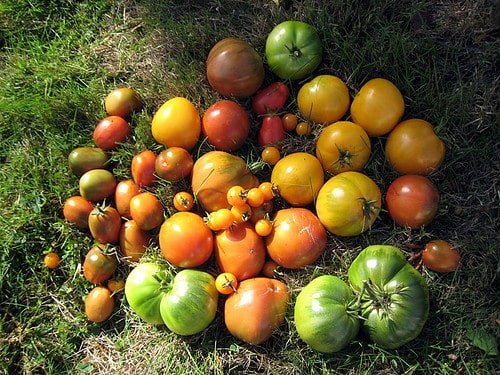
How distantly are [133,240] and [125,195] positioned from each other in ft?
0.89

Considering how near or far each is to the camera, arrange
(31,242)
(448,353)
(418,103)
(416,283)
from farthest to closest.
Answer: (31,242), (418,103), (448,353), (416,283)

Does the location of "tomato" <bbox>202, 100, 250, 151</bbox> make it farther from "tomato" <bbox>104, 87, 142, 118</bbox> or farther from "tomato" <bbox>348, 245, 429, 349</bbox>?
"tomato" <bbox>348, 245, 429, 349</bbox>

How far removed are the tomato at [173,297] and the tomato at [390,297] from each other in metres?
0.82

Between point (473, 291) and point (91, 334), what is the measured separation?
2.29 metres

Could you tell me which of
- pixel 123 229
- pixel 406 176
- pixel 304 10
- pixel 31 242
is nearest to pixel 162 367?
pixel 123 229

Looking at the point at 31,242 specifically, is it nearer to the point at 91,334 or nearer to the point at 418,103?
the point at 91,334

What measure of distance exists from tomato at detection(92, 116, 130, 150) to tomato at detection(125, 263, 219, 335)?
832 mm

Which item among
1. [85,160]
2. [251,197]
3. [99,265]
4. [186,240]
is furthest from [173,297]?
[85,160]

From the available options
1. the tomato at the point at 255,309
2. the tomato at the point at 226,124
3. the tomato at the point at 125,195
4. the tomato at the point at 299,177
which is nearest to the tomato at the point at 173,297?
the tomato at the point at 255,309

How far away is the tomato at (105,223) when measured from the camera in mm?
3119

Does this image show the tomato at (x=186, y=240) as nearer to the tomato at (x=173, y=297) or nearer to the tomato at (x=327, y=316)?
the tomato at (x=173, y=297)

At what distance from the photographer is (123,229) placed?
10.7ft

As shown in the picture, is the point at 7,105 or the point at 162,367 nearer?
the point at 162,367

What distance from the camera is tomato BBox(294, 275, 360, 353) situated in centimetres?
277
